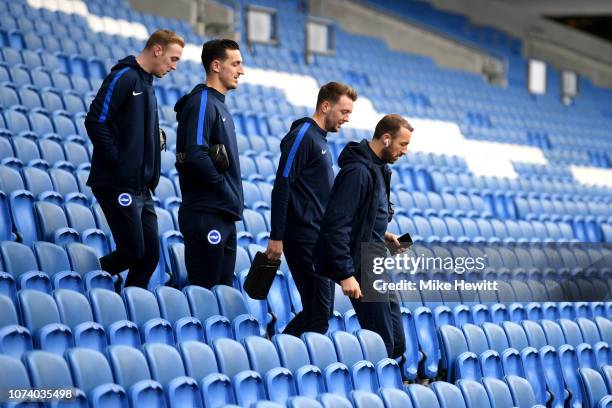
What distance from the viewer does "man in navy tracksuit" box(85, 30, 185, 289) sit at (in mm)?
3961

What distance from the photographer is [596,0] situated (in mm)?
15422

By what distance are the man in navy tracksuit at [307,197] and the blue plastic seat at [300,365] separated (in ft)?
0.83

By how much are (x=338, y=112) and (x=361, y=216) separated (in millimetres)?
437

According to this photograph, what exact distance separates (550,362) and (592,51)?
42.5 feet

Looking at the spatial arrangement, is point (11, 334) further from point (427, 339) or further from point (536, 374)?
point (536, 374)

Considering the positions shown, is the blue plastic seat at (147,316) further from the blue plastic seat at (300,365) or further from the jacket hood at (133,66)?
the jacket hood at (133,66)

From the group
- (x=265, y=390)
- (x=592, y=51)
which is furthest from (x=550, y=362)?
(x=592, y=51)

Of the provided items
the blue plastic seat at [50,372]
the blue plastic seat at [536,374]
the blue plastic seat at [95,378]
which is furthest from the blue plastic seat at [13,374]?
the blue plastic seat at [536,374]

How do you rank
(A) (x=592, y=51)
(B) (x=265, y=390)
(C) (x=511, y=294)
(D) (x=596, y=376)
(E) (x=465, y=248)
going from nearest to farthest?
(B) (x=265, y=390)
(D) (x=596, y=376)
(C) (x=511, y=294)
(E) (x=465, y=248)
(A) (x=592, y=51)

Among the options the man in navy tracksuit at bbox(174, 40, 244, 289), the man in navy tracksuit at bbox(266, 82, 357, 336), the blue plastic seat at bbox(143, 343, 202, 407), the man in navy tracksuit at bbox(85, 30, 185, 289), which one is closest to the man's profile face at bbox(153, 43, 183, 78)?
the man in navy tracksuit at bbox(85, 30, 185, 289)

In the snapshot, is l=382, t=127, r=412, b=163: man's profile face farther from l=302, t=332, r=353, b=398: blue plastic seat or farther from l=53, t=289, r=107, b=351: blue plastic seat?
l=53, t=289, r=107, b=351: blue plastic seat

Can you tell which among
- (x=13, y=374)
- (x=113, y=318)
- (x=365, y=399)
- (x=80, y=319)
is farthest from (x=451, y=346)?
(x=13, y=374)

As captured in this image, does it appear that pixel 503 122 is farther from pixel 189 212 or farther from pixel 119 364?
pixel 119 364

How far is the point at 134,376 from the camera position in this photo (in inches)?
125
